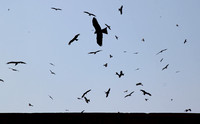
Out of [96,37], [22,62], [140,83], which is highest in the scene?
[96,37]
